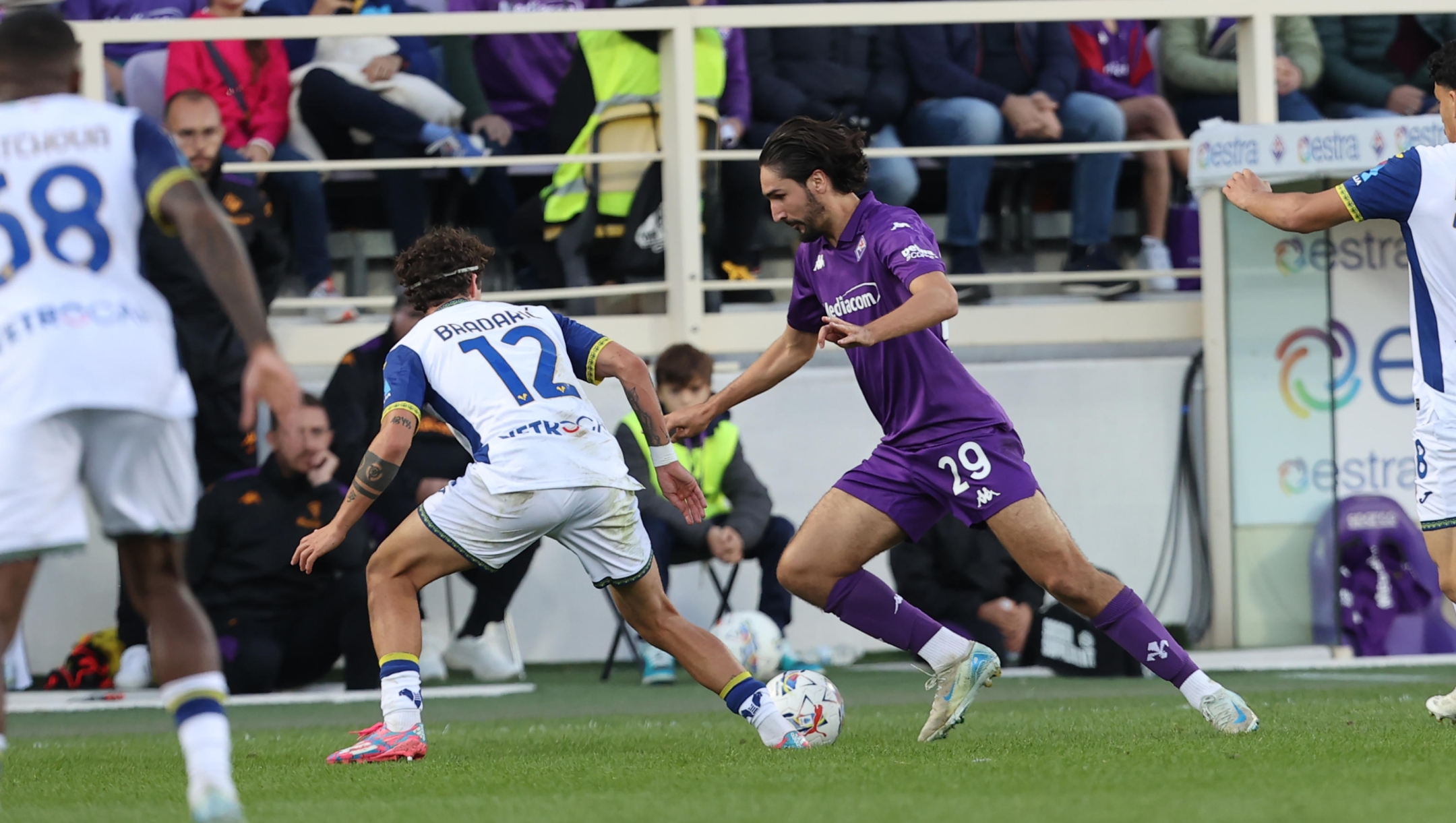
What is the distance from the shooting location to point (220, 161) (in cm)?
1035

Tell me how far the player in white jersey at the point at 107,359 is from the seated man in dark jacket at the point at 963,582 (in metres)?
6.37

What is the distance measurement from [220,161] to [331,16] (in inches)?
53.5

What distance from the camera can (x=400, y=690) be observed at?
250 inches

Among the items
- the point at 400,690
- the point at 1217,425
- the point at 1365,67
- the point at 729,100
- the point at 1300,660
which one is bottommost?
the point at 1300,660

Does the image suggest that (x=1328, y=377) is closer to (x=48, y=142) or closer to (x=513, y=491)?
(x=513, y=491)

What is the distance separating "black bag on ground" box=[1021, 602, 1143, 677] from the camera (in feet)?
33.1

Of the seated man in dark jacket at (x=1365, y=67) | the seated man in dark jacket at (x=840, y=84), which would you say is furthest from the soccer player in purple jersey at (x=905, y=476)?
the seated man in dark jacket at (x=1365, y=67)

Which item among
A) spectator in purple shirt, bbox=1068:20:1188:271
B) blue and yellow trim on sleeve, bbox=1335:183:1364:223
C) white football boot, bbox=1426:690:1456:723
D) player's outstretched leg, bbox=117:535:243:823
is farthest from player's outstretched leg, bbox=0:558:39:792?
spectator in purple shirt, bbox=1068:20:1188:271

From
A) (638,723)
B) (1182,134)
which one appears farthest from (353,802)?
(1182,134)

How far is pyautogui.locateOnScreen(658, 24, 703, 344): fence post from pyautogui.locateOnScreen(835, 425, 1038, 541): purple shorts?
5147mm

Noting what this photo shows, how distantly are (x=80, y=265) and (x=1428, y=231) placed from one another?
4339 millimetres

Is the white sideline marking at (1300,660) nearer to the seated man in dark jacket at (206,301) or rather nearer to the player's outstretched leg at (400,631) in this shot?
the player's outstretched leg at (400,631)

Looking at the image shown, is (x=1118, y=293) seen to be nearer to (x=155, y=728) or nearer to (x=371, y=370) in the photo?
(x=371, y=370)

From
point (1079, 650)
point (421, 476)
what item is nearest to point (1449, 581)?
point (1079, 650)
